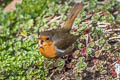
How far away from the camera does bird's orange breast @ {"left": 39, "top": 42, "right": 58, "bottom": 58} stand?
4.83m

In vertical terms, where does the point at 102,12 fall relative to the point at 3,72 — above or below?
above

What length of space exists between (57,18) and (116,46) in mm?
1678

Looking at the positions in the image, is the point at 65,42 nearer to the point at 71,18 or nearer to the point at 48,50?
the point at 48,50

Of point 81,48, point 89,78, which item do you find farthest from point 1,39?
point 89,78


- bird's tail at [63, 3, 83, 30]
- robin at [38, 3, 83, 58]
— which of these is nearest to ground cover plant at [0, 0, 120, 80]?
robin at [38, 3, 83, 58]

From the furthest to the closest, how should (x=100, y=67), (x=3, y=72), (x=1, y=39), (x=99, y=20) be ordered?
1. (x=1, y=39)
2. (x=99, y=20)
3. (x=3, y=72)
4. (x=100, y=67)

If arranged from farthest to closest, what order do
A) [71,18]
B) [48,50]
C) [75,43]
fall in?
[71,18], [75,43], [48,50]

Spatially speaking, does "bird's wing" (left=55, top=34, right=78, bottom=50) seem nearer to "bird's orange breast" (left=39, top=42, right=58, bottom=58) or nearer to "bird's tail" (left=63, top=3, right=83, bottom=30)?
"bird's orange breast" (left=39, top=42, right=58, bottom=58)

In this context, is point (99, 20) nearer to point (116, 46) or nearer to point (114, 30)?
point (114, 30)

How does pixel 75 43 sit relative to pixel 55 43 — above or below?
below

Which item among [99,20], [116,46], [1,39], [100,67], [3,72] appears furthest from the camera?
[1,39]

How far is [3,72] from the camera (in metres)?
5.27

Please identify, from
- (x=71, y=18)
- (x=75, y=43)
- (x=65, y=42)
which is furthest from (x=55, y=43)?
(x=71, y=18)

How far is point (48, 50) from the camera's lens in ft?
15.9
